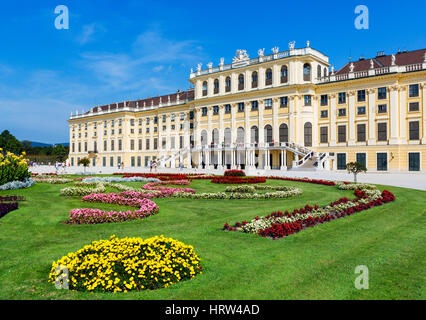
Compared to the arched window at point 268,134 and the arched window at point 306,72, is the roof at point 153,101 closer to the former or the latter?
the arched window at point 268,134

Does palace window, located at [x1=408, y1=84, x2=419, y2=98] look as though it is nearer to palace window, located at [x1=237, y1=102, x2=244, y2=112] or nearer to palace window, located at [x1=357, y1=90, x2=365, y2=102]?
palace window, located at [x1=357, y1=90, x2=365, y2=102]

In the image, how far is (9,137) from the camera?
108312 millimetres

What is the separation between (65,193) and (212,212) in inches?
369

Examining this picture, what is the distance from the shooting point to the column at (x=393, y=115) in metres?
45.2

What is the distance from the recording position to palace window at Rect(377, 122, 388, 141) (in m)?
46.2

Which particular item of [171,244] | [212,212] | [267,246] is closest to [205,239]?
[267,246]

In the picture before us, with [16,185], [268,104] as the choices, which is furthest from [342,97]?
[16,185]

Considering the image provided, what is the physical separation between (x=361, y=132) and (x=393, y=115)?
15.6 feet

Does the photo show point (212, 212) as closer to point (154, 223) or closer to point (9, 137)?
point (154, 223)

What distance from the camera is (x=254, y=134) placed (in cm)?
5797

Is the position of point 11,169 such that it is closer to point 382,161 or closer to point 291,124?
point 291,124

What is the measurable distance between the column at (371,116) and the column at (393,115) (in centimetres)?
209

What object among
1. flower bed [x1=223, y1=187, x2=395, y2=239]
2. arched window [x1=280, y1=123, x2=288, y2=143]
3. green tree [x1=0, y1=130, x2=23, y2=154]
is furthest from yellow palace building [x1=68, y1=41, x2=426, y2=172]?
green tree [x1=0, y1=130, x2=23, y2=154]

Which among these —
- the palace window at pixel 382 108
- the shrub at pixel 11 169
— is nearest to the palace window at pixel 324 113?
the palace window at pixel 382 108
